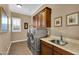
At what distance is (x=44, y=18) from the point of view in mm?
3143

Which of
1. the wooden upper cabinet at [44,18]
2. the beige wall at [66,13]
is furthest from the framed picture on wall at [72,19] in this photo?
the wooden upper cabinet at [44,18]

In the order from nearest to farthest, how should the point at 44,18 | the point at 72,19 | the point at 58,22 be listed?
the point at 72,19
the point at 58,22
the point at 44,18

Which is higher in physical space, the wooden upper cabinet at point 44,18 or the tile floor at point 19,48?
the wooden upper cabinet at point 44,18

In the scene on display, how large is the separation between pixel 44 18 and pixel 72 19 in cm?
129

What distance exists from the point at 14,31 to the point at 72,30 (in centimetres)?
143

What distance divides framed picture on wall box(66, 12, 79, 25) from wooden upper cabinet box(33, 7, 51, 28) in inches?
35.9

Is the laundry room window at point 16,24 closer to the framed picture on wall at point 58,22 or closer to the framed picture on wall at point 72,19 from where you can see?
the framed picture on wall at point 58,22

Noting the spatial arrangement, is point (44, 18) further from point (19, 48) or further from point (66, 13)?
point (19, 48)

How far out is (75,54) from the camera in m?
1.22

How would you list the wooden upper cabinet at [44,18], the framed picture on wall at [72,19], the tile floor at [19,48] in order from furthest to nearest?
1. the wooden upper cabinet at [44,18]
2. the tile floor at [19,48]
3. the framed picture on wall at [72,19]

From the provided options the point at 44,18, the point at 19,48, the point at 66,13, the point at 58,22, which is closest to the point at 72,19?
the point at 66,13

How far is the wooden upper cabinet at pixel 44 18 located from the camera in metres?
2.98

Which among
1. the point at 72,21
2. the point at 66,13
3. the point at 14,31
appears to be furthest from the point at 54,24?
the point at 14,31

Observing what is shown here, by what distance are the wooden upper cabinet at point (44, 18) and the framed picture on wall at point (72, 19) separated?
911mm
